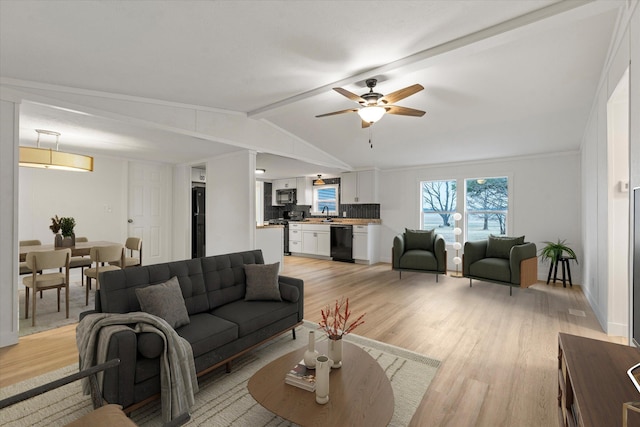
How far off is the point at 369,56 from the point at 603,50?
6.63ft

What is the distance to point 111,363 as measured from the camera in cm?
136

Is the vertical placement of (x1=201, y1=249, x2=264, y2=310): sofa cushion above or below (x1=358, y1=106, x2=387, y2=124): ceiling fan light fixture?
below

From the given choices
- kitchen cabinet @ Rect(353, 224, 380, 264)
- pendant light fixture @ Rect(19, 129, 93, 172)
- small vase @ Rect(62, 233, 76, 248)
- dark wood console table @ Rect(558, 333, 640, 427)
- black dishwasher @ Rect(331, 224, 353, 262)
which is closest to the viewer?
dark wood console table @ Rect(558, 333, 640, 427)

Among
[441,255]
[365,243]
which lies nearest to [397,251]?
[441,255]

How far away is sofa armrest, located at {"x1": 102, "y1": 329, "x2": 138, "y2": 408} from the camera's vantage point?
1.64 metres

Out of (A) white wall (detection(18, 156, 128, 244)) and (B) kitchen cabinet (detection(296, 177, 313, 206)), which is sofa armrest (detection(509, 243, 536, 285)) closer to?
(B) kitchen cabinet (detection(296, 177, 313, 206))

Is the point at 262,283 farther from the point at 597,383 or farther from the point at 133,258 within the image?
the point at 133,258

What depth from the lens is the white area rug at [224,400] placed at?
1813 mm

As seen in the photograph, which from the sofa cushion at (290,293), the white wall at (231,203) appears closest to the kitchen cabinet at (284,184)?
the white wall at (231,203)

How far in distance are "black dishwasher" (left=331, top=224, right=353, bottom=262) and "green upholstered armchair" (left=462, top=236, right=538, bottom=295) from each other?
280 centimetres

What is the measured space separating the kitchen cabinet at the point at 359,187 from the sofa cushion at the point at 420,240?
66.9 inches

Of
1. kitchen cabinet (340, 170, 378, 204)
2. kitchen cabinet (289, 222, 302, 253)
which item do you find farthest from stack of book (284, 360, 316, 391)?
kitchen cabinet (289, 222, 302, 253)

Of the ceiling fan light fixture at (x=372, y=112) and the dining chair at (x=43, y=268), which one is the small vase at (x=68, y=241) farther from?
the ceiling fan light fixture at (x=372, y=112)

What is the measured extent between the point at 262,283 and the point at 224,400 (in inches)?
41.0
